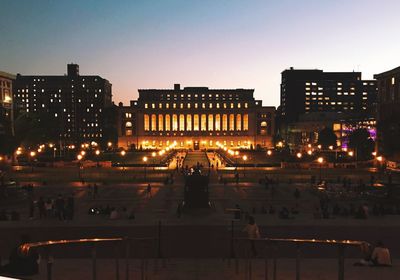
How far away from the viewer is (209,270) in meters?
13.2

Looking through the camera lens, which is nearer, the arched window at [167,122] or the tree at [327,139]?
the tree at [327,139]

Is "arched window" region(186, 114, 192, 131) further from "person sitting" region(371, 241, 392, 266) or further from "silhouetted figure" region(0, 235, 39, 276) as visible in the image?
"silhouetted figure" region(0, 235, 39, 276)

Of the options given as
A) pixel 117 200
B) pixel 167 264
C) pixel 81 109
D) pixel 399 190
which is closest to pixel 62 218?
pixel 117 200

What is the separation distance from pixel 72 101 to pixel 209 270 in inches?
7142

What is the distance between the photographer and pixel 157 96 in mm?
169500

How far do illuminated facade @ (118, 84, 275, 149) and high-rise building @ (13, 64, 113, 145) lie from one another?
2403cm

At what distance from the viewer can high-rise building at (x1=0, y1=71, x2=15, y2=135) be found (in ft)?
241

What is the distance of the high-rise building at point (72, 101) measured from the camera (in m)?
182

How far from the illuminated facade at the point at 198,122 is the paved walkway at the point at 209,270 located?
147 metres

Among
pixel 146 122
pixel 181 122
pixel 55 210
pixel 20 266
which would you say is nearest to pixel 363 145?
pixel 55 210

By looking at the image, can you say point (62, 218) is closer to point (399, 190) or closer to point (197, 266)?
point (197, 266)

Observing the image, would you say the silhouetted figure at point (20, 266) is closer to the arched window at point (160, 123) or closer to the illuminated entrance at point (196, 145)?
the illuminated entrance at point (196, 145)

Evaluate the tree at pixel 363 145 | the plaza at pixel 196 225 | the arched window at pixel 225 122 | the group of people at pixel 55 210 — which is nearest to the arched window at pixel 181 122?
the arched window at pixel 225 122

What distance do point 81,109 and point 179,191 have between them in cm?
15361
